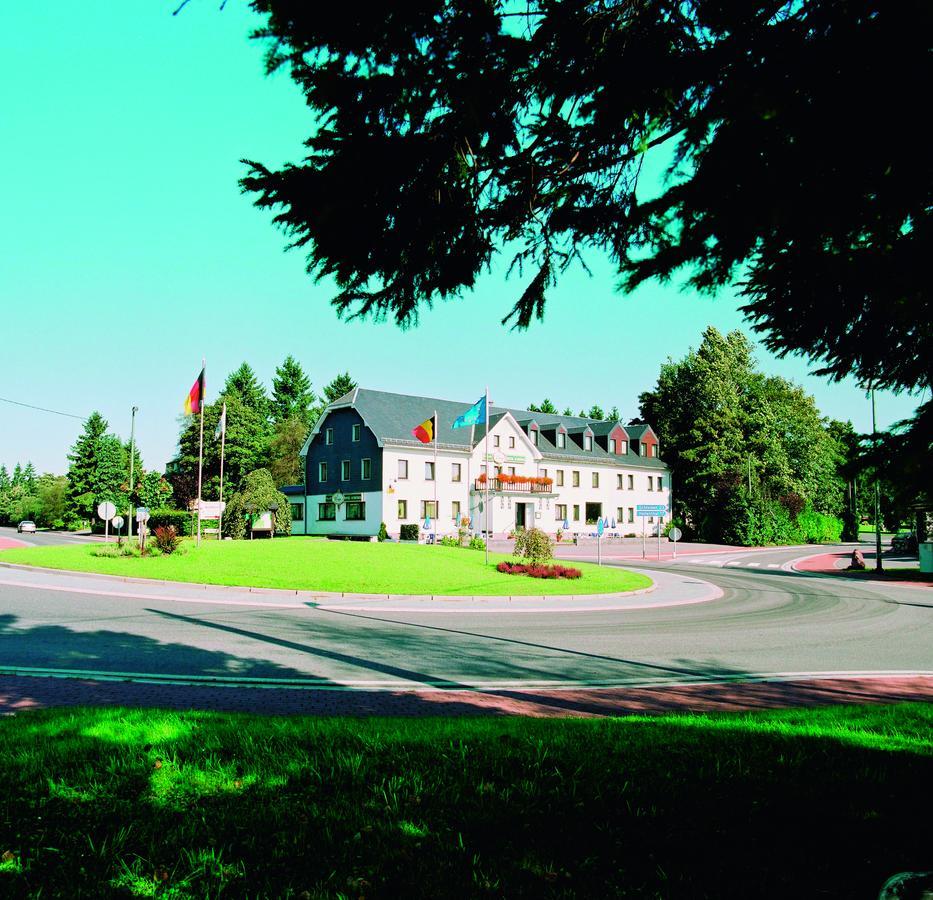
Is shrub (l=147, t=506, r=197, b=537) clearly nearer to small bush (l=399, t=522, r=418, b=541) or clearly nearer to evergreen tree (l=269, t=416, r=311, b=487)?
small bush (l=399, t=522, r=418, b=541)

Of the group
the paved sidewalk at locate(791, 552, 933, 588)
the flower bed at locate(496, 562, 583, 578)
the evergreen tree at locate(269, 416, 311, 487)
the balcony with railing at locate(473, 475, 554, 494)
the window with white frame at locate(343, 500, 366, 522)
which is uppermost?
the evergreen tree at locate(269, 416, 311, 487)

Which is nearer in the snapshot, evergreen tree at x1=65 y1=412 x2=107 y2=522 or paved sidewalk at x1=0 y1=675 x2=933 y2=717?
paved sidewalk at x1=0 y1=675 x2=933 y2=717

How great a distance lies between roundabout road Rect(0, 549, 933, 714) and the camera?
7871 millimetres

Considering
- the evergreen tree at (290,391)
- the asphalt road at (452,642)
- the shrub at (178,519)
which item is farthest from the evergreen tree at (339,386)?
the asphalt road at (452,642)

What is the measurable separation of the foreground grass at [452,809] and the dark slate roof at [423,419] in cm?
4447

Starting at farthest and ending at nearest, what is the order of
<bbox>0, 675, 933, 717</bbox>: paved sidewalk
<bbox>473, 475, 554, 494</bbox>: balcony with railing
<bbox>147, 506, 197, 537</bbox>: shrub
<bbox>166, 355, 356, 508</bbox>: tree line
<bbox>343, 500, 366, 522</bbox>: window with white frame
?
<bbox>166, 355, 356, 508</bbox>: tree line < <bbox>473, 475, 554, 494</bbox>: balcony with railing < <bbox>343, 500, 366, 522</bbox>: window with white frame < <bbox>147, 506, 197, 537</bbox>: shrub < <bbox>0, 675, 933, 717</bbox>: paved sidewalk

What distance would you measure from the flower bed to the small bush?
64.8 feet

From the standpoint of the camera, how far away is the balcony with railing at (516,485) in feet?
175

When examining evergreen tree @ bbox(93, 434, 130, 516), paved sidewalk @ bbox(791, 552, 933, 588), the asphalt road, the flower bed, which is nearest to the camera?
the asphalt road

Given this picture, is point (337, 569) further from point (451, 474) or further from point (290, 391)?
point (290, 391)

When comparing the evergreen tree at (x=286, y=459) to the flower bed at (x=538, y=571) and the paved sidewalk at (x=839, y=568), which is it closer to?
the paved sidewalk at (x=839, y=568)

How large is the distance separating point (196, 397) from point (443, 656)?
2428 centimetres

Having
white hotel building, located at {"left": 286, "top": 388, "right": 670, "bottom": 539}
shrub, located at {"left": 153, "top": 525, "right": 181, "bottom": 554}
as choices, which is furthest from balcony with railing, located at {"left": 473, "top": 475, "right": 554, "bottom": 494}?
shrub, located at {"left": 153, "top": 525, "right": 181, "bottom": 554}

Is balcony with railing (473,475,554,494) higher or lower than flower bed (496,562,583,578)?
higher
